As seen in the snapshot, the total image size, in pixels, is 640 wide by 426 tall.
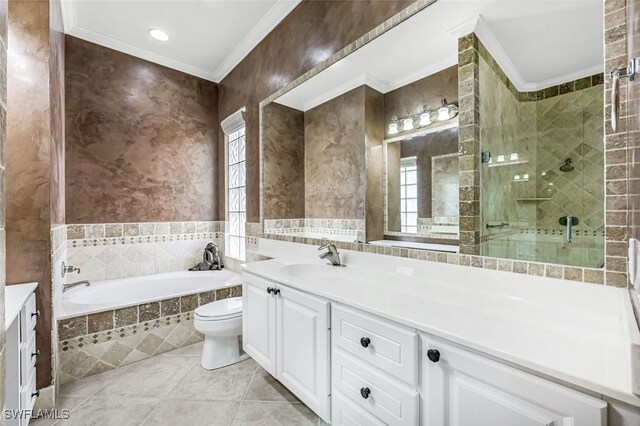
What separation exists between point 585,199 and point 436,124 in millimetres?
712

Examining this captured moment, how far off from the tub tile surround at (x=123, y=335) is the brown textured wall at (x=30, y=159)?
1.27 ft

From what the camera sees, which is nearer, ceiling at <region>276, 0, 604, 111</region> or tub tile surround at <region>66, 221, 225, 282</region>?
ceiling at <region>276, 0, 604, 111</region>

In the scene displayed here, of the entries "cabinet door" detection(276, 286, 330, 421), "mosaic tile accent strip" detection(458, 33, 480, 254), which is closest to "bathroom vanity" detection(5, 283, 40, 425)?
"cabinet door" detection(276, 286, 330, 421)

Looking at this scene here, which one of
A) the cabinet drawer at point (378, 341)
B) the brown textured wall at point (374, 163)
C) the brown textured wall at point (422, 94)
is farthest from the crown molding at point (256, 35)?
the cabinet drawer at point (378, 341)

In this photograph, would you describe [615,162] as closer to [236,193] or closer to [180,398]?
[180,398]

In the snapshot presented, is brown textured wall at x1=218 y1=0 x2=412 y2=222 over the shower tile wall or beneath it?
over

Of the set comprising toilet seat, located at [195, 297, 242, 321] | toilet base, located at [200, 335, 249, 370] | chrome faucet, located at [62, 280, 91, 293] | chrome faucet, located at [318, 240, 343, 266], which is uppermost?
chrome faucet, located at [318, 240, 343, 266]

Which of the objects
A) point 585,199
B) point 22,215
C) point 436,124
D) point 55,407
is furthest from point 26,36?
point 585,199

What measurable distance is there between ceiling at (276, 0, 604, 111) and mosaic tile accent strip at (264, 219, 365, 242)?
884mm

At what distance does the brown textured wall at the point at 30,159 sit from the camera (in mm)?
1598

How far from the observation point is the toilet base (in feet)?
7.13

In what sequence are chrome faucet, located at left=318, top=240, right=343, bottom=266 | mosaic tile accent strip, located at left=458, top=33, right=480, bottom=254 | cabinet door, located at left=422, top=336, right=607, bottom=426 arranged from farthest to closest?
chrome faucet, located at left=318, top=240, right=343, bottom=266 → mosaic tile accent strip, located at left=458, top=33, right=480, bottom=254 → cabinet door, located at left=422, top=336, right=607, bottom=426

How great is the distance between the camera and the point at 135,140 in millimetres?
3021

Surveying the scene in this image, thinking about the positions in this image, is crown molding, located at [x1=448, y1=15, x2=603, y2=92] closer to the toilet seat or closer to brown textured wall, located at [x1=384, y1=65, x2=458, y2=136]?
brown textured wall, located at [x1=384, y1=65, x2=458, y2=136]
